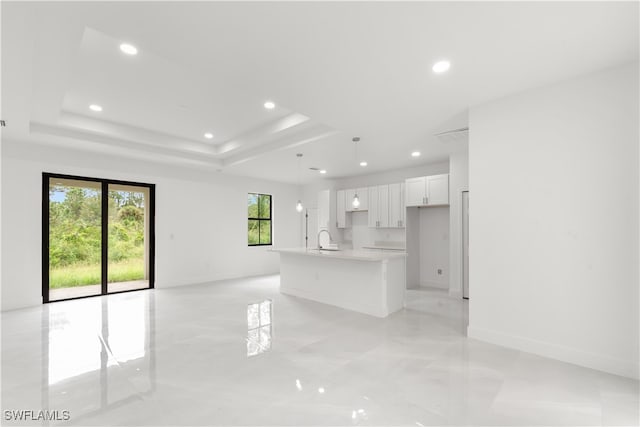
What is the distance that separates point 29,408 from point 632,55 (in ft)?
18.2

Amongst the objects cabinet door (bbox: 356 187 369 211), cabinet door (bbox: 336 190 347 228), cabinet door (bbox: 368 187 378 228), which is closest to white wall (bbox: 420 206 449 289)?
cabinet door (bbox: 368 187 378 228)

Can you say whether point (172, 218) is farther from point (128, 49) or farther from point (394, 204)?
point (394, 204)

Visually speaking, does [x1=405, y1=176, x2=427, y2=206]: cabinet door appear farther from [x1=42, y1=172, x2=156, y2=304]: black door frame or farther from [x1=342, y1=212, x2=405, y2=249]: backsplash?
[x1=42, y1=172, x2=156, y2=304]: black door frame

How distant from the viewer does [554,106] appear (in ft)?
9.96

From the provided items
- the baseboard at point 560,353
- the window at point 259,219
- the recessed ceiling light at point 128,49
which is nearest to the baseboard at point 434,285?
the baseboard at point 560,353

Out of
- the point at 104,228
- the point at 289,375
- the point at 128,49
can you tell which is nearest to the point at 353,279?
the point at 289,375

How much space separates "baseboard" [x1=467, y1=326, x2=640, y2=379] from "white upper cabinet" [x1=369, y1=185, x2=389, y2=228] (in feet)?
12.4

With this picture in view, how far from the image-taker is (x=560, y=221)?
2.98 m

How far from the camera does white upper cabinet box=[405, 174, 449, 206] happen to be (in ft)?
19.7

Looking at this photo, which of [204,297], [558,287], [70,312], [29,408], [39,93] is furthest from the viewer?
[204,297]

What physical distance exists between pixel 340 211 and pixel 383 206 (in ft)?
4.82

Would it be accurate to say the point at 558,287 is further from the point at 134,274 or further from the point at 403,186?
the point at 134,274

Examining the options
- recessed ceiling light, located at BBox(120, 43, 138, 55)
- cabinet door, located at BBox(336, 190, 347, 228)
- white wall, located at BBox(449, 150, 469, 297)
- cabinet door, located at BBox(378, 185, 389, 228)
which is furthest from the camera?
cabinet door, located at BBox(336, 190, 347, 228)

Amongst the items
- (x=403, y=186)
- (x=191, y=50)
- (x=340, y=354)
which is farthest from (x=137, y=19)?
(x=403, y=186)
